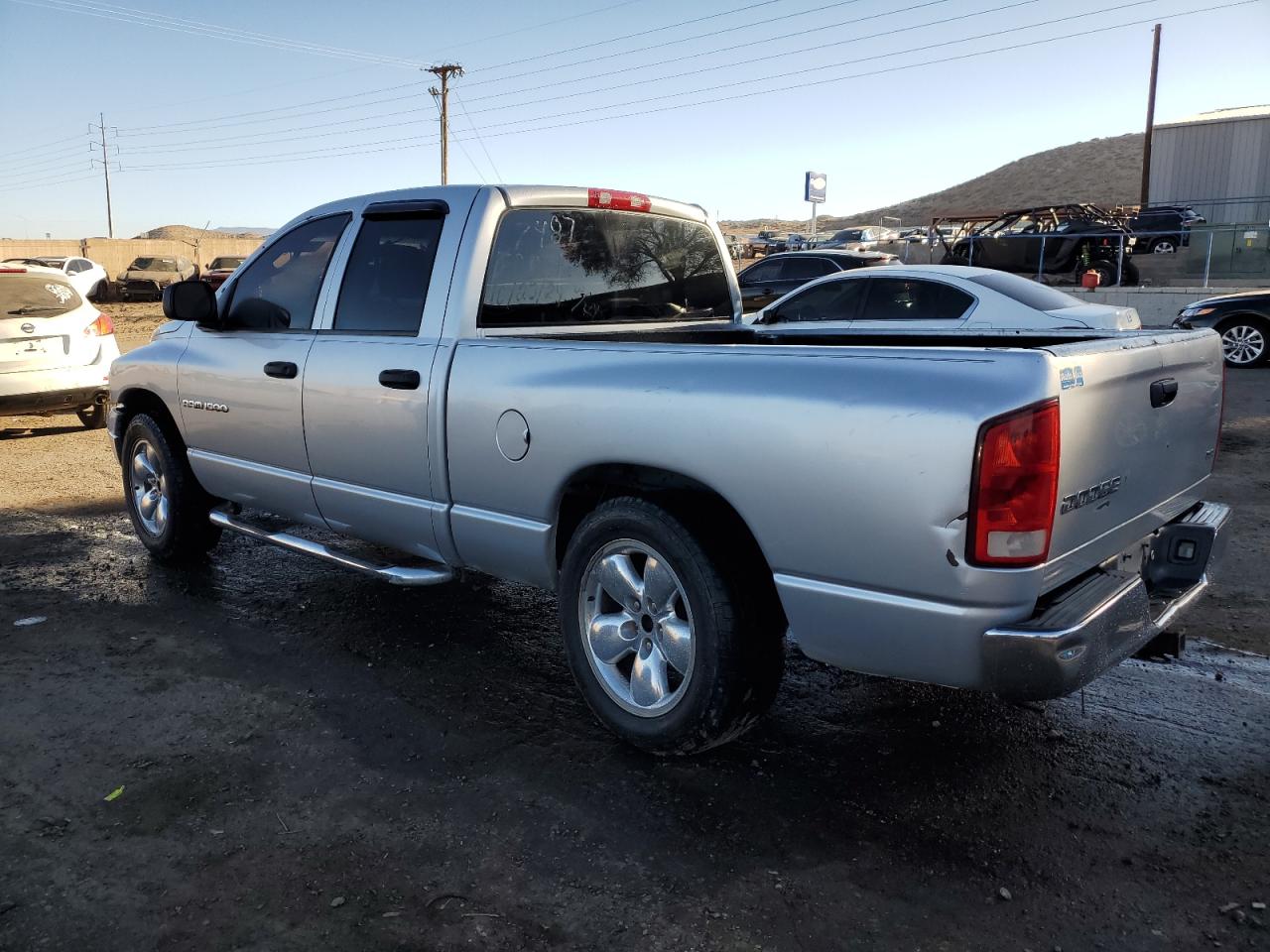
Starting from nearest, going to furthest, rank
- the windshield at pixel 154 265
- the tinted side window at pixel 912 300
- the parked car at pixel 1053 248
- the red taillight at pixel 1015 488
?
the red taillight at pixel 1015 488
the tinted side window at pixel 912 300
the parked car at pixel 1053 248
the windshield at pixel 154 265

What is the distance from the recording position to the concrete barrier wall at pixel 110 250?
5334 cm

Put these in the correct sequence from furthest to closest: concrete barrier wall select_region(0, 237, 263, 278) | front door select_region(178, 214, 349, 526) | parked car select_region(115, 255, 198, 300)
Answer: concrete barrier wall select_region(0, 237, 263, 278) → parked car select_region(115, 255, 198, 300) → front door select_region(178, 214, 349, 526)

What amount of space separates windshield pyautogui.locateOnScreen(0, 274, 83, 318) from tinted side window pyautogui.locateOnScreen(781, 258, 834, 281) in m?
10.0

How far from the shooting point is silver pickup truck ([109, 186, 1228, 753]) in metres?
2.69

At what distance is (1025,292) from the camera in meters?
9.36

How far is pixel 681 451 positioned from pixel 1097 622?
127 cm

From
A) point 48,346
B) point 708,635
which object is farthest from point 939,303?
point 48,346

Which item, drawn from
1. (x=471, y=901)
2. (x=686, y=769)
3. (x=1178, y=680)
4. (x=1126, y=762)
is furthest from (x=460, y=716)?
(x=1178, y=680)

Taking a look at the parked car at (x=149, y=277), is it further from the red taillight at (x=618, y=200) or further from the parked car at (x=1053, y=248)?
the red taillight at (x=618, y=200)

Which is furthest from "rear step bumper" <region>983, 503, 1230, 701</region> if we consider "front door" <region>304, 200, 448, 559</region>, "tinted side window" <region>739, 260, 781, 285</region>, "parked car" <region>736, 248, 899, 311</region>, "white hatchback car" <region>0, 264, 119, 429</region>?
"tinted side window" <region>739, 260, 781, 285</region>

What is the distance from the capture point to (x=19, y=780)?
3412 millimetres

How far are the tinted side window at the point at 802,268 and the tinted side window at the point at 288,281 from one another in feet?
38.6

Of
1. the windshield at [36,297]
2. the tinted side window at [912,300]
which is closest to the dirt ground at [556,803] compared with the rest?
the tinted side window at [912,300]

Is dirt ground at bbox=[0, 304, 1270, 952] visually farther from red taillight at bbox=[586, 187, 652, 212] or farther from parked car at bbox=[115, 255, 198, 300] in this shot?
parked car at bbox=[115, 255, 198, 300]
